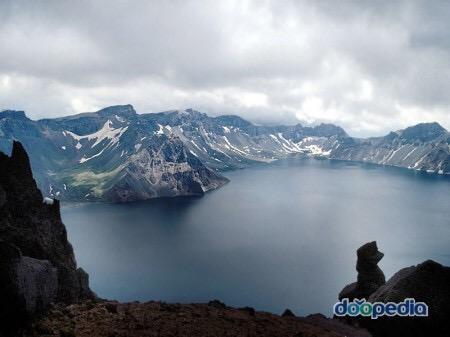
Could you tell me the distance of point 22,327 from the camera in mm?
28750

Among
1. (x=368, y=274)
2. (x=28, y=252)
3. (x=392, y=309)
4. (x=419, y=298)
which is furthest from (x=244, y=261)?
(x=28, y=252)

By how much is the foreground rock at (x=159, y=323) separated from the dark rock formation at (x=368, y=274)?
19557 millimetres

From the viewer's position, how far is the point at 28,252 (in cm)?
4312

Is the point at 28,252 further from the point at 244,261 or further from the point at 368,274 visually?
the point at 244,261

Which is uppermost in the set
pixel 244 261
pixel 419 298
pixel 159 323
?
pixel 419 298

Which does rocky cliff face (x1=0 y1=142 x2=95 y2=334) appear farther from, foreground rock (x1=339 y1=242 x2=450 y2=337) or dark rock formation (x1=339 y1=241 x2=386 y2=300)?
dark rock formation (x1=339 y1=241 x2=386 y2=300)

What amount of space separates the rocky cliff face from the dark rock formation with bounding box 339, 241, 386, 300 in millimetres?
44797

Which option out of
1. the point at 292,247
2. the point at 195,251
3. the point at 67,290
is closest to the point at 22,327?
the point at 67,290

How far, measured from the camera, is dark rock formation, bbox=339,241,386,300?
59647 mm

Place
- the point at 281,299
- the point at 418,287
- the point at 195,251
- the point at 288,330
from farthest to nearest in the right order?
the point at 195,251 → the point at 281,299 → the point at 418,287 → the point at 288,330

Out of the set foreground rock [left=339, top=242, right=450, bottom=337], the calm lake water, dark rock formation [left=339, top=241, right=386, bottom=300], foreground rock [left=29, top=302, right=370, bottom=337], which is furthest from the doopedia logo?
the calm lake water

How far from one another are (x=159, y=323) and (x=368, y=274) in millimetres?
40512

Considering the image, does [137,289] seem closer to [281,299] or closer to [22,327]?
[281,299]

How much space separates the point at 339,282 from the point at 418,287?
3422 inches
